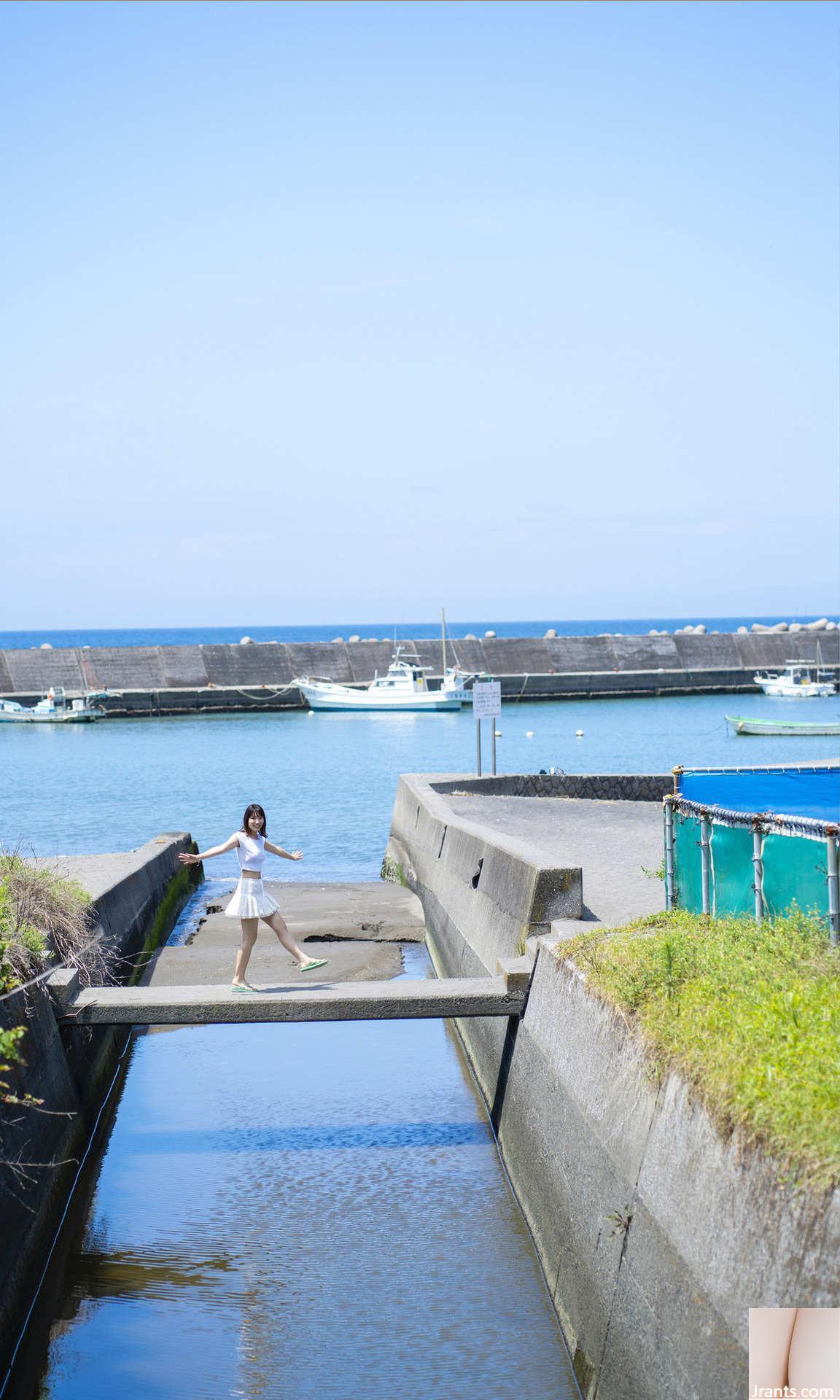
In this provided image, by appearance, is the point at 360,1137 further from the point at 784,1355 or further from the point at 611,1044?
the point at 784,1355

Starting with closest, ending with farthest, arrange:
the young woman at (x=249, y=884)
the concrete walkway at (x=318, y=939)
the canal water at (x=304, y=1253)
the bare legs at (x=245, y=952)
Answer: the canal water at (x=304, y=1253), the bare legs at (x=245, y=952), the young woman at (x=249, y=884), the concrete walkway at (x=318, y=939)

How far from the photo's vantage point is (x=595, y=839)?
60.2 ft

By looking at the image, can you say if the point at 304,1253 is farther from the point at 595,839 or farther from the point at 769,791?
the point at 595,839

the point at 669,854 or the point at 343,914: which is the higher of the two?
A: the point at 669,854

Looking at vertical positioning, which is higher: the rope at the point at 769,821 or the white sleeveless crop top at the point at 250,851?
the rope at the point at 769,821

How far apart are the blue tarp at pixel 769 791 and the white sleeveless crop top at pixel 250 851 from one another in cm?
416

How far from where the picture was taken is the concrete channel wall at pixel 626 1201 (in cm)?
517

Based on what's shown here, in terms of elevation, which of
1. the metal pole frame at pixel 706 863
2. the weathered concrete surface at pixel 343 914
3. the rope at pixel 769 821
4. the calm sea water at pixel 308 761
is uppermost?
the rope at pixel 769 821

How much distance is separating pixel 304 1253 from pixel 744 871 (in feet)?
14.1

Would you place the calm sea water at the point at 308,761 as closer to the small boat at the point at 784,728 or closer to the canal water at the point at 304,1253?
the small boat at the point at 784,728

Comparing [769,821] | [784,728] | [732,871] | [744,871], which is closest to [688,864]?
[732,871]

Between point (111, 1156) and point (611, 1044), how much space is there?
5663mm

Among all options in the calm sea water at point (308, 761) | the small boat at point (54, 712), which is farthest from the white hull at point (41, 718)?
the calm sea water at point (308, 761)

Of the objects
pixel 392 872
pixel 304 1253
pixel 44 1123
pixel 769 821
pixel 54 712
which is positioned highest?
pixel 769 821
